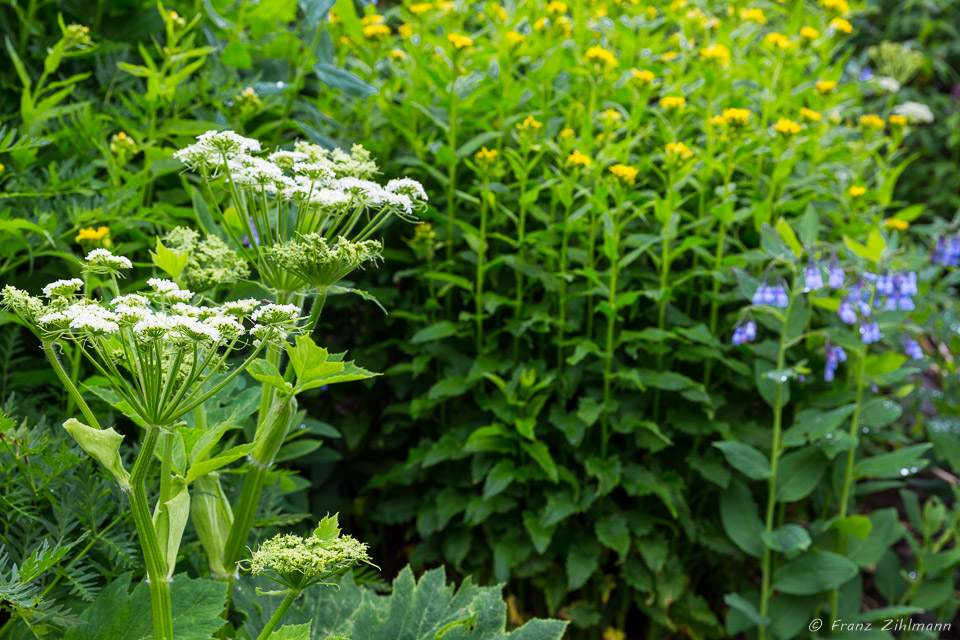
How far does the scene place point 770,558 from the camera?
2455 mm

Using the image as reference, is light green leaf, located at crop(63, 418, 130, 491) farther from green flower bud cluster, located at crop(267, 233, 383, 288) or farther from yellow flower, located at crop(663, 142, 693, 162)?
yellow flower, located at crop(663, 142, 693, 162)

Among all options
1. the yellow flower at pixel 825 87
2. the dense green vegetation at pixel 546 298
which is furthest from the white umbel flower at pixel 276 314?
the yellow flower at pixel 825 87

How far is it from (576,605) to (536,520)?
0.31 metres

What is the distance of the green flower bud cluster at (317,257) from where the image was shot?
118 cm

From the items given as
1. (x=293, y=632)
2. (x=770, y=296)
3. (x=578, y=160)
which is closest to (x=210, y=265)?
(x=293, y=632)

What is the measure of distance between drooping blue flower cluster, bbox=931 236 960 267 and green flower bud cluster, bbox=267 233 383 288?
8.40ft

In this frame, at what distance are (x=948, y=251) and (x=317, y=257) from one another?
2666 millimetres

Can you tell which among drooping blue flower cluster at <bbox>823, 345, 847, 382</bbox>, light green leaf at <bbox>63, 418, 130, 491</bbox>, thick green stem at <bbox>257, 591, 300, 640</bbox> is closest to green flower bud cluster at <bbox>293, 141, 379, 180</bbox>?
light green leaf at <bbox>63, 418, 130, 491</bbox>

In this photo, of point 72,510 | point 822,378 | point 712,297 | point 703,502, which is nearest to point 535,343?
point 712,297

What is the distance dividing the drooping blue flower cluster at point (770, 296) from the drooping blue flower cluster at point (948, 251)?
115cm

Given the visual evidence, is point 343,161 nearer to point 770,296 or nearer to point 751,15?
point 770,296

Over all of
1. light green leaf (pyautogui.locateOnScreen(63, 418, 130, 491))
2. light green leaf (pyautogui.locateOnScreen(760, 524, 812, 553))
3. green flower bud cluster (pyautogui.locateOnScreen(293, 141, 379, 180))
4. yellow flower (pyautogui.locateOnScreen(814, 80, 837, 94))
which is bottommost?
light green leaf (pyautogui.locateOnScreen(760, 524, 812, 553))

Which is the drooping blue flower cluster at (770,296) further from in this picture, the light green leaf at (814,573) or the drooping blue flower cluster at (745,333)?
the light green leaf at (814,573)

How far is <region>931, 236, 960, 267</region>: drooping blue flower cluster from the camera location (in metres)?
2.93
